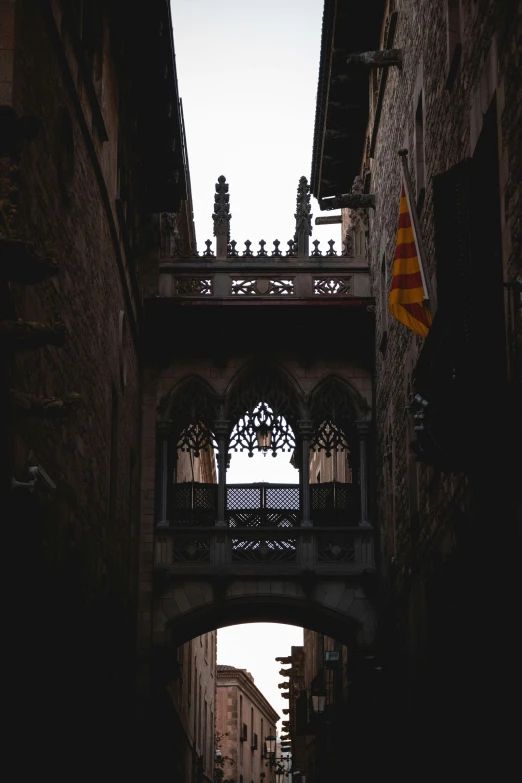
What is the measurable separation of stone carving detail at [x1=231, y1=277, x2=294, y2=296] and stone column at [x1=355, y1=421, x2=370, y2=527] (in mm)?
2703

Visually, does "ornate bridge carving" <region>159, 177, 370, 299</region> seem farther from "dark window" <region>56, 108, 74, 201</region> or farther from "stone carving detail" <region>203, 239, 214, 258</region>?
"dark window" <region>56, 108, 74, 201</region>

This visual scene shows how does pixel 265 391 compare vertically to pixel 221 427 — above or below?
above

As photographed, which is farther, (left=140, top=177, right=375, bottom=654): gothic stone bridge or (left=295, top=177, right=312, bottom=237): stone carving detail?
(left=295, top=177, right=312, bottom=237): stone carving detail

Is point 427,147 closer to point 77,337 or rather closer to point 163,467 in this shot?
point 77,337

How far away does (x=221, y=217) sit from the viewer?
26406 millimetres

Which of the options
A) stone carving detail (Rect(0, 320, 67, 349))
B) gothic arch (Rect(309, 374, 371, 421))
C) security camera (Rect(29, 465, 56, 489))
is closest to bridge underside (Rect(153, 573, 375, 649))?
gothic arch (Rect(309, 374, 371, 421))

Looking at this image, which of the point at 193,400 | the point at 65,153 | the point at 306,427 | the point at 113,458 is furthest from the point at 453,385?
the point at 193,400

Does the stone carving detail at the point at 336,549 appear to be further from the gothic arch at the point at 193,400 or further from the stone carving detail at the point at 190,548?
the gothic arch at the point at 193,400

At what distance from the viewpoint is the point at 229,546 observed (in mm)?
24484

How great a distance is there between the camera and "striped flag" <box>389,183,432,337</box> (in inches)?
571

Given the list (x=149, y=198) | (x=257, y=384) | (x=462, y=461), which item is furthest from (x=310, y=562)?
(x=462, y=461)

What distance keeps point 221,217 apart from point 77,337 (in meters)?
10.4

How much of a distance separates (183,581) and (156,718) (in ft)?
7.40

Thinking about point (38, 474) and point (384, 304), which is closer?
point (38, 474)
